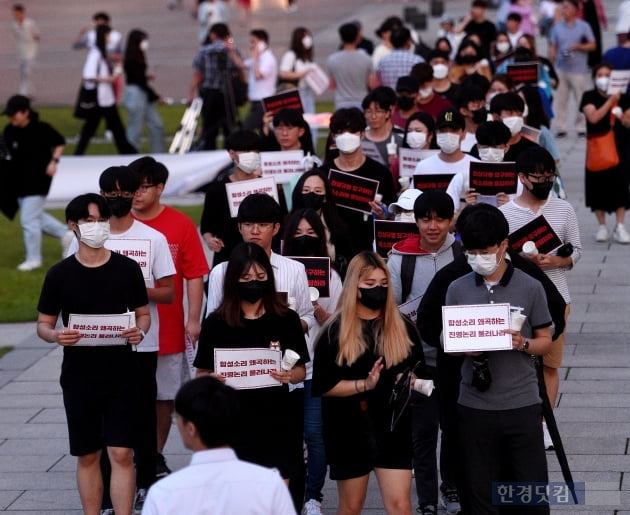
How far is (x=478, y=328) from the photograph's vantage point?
20.9ft

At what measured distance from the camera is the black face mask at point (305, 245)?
8.02 m

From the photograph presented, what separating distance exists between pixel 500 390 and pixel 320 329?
993mm

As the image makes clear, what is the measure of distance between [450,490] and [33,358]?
4941 millimetres

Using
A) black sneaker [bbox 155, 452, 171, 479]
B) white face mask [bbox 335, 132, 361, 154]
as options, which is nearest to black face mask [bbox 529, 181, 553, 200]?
white face mask [bbox 335, 132, 361, 154]

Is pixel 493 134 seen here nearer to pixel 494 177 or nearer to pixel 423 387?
pixel 494 177

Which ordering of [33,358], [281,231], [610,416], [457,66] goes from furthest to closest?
[457,66] < [33,358] < [610,416] < [281,231]

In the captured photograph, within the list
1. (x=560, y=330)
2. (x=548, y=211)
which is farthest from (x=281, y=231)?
(x=560, y=330)

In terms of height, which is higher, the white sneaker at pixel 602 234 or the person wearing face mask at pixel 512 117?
the person wearing face mask at pixel 512 117

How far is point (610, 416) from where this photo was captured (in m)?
9.38

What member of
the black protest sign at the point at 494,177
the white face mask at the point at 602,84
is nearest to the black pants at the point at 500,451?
the black protest sign at the point at 494,177

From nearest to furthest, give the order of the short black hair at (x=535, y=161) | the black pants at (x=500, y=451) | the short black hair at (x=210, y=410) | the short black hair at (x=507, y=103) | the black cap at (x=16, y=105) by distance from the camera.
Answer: the short black hair at (x=210, y=410), the black pants at (x=500, y=451), the short black hair at (x=535, y=161), the short black hair at (x=507, y=103), the black cap at (x=16, y=105)

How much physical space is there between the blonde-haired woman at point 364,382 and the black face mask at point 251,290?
36 cm

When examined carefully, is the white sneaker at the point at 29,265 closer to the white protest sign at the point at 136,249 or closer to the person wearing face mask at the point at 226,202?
the person wearing face mask at the point at 226,202

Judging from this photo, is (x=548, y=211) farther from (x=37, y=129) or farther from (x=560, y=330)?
(x=37, y=129)
